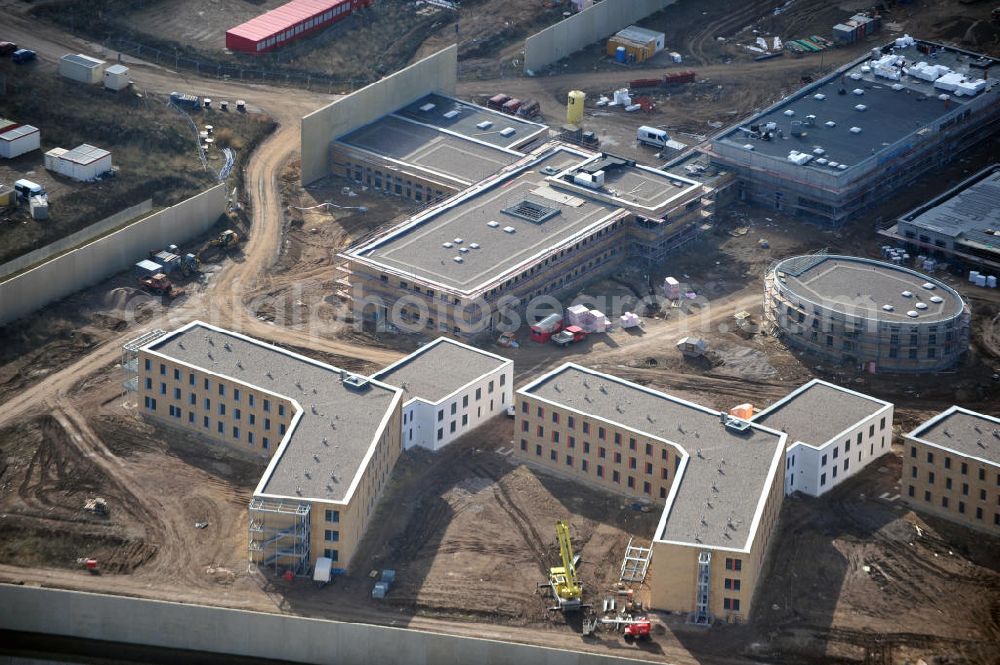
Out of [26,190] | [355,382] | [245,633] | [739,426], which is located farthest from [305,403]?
[26,190]

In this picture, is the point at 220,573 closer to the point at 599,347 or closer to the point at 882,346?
the point at 599,347

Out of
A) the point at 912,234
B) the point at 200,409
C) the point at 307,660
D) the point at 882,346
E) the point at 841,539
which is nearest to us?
the point at 307,660

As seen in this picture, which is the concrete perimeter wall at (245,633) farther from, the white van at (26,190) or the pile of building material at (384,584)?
the white van at (26,190)

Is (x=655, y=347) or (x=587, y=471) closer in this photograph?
(x=587, y=471)

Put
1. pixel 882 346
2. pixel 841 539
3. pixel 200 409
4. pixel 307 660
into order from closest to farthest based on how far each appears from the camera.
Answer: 1. pixel 307 660
2. pixel 841 539
3. pixel 200 409
4. pixel 882 346

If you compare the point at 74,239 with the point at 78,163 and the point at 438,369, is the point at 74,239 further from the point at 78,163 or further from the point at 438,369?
the point at 438,369

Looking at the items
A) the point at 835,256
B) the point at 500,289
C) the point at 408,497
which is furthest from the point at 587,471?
the point at 835,256
